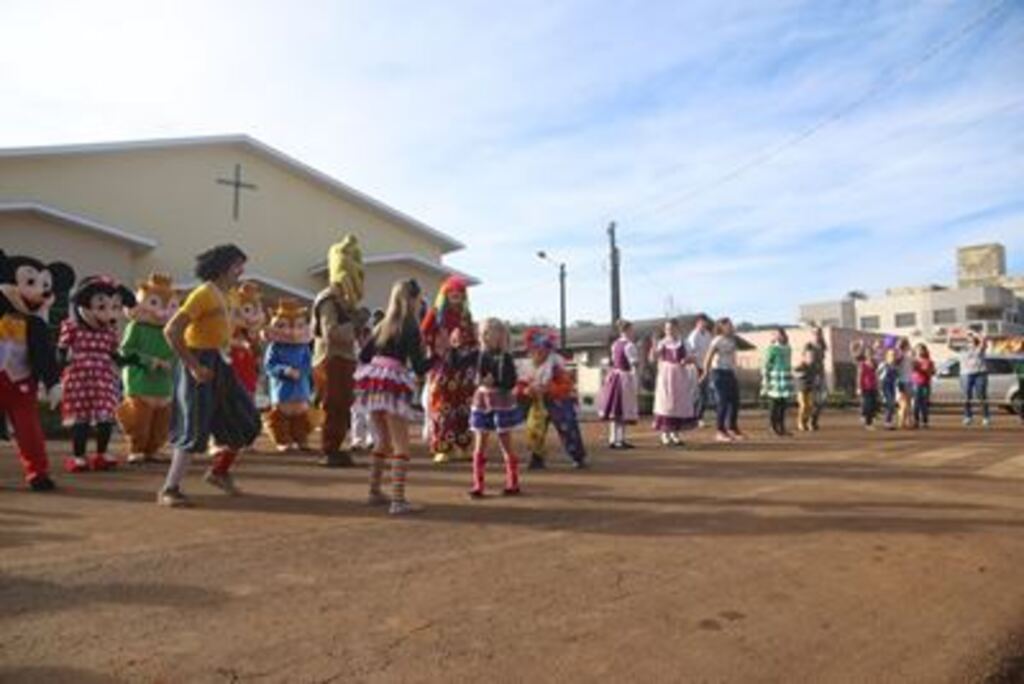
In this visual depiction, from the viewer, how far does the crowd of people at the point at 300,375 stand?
711 centimetres

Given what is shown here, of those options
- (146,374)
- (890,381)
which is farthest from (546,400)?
(890,381)

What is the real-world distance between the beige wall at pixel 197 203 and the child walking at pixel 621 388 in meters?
15.4

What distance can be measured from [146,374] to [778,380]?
33.1 ft

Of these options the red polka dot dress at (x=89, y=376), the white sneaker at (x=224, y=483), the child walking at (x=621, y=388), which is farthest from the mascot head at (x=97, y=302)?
the child walking at (x=621, y=388)

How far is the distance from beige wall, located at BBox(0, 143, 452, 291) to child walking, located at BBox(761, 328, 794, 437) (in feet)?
52.7

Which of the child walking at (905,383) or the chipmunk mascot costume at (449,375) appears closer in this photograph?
the chipmunk mascot costume at (449,375)

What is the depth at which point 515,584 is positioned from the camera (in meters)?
4.88

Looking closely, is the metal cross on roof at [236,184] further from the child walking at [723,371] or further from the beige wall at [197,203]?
the child walking at [723,371]

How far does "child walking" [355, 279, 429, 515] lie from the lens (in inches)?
277

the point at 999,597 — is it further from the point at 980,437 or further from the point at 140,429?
the point at 980,437

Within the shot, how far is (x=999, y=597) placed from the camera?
195 inches

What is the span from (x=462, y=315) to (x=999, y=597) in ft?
21.6

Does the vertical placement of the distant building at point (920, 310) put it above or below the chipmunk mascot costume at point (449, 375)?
above

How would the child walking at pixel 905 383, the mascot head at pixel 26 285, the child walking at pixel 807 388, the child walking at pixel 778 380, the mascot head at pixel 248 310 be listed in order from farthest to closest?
the child walking at pixel 905 383, the child walking at pixel 807 388, the child walking at pixel 778 380, the mascot head at pixel 248 310, the mascot head at pixel 26 285
